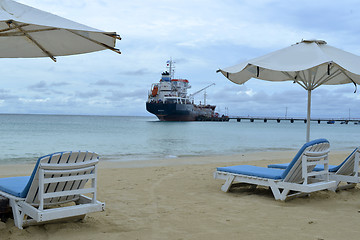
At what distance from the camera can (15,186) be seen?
383 cm

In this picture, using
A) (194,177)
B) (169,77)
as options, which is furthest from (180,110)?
(194,177)

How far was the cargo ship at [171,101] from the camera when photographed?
3155 inches

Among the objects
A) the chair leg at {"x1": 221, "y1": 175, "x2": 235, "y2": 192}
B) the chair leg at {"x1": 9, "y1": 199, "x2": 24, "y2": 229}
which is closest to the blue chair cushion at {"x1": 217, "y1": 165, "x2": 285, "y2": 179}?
the chair leg at {"x1": 221, "y1": 175, "x2": 235, "y2": 192}

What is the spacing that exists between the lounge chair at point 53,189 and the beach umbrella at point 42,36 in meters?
1.23

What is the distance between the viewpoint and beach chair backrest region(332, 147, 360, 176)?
5.71 meters

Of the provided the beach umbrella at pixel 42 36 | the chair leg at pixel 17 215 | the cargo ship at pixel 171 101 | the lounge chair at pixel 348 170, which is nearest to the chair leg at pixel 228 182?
the lounge chair at pixel 348 170

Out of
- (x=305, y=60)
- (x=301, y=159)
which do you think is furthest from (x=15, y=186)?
(x=305, y=60)

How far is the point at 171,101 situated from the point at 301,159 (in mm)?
77316

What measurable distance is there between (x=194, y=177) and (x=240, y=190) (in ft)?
5.73

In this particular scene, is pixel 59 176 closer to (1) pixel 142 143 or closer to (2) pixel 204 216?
(2) pixel 204 216

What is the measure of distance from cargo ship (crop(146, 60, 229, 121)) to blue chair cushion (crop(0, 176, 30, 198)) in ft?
244

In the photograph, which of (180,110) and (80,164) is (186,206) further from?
(180,110)

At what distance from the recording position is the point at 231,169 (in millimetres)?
5805

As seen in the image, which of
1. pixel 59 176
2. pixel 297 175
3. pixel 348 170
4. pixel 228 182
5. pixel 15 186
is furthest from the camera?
pixel 348 170
